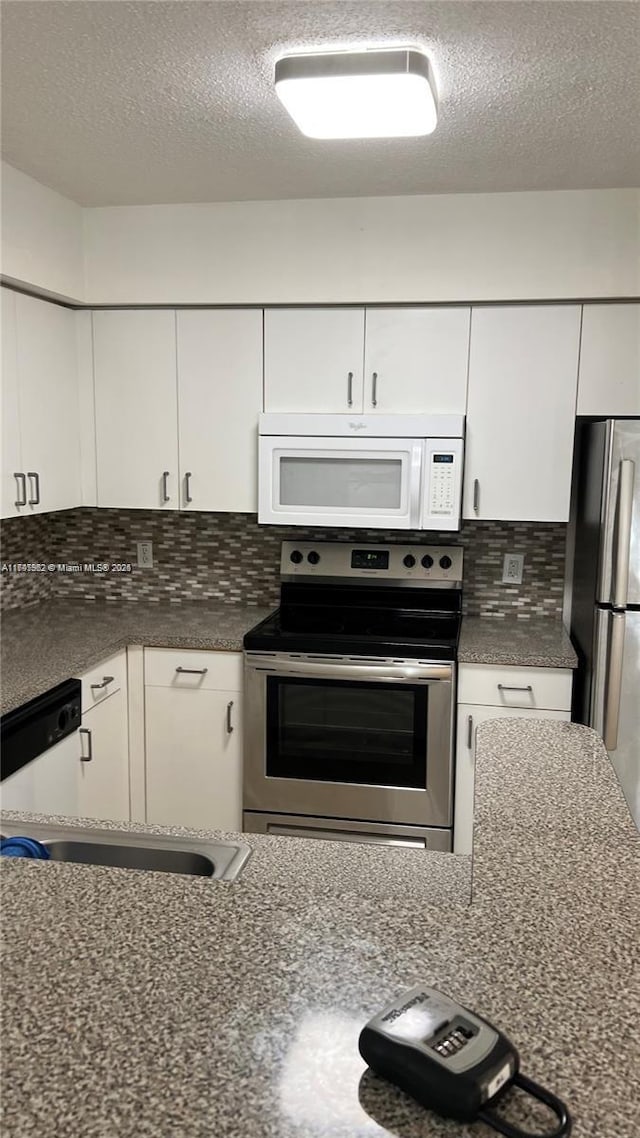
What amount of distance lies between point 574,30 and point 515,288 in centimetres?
120

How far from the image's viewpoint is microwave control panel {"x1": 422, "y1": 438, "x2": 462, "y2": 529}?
2988 millimetres

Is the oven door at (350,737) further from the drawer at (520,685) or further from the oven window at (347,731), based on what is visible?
the drawer at (520,685)

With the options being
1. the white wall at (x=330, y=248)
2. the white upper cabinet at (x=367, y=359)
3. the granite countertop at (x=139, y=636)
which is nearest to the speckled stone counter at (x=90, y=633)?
the granite countertop at (x=139, y=636)

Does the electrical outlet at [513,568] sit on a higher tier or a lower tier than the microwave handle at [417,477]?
lower

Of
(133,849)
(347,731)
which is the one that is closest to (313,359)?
(347,731)

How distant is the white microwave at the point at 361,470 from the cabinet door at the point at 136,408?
16.0 inches

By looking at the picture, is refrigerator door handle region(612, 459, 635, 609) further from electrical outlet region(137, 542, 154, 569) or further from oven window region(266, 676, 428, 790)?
electrical outlet region(137, 542, 154, 569)

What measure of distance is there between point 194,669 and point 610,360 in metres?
1.81

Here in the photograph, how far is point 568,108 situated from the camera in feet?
6.95

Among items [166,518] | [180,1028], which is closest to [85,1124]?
[180,1028]

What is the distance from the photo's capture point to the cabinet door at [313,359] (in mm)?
3068

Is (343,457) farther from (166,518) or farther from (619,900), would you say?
(619,900)

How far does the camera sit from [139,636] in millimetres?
3068

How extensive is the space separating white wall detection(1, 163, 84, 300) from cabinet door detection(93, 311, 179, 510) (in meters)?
0.22
